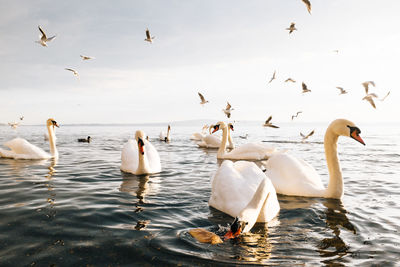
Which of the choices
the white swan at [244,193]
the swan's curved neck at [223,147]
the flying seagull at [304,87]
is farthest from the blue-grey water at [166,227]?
the flying seagull at [304,87]

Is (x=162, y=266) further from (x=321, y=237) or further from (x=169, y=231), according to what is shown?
(x=321, y=237)

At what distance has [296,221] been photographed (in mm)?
5664

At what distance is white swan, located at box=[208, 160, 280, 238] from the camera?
4797 mm

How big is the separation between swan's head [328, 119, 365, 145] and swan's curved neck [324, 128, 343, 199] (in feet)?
0.56

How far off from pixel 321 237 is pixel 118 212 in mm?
3745

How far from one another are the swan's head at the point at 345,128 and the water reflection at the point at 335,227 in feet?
5.24

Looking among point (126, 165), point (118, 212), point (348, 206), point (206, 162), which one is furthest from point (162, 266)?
point (206, 162)

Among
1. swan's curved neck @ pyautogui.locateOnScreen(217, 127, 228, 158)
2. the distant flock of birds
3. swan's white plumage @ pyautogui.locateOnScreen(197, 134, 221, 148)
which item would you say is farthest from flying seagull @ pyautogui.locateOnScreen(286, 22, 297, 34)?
swan's white plumage @ pyautogui.locateOnScreen(197, 134, 221, 148)

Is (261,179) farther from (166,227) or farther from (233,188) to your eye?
(166,227)

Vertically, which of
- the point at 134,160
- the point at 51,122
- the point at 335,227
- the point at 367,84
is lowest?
the point at 335,227

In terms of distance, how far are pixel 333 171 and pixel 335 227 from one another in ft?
6.71

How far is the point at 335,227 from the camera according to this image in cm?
546

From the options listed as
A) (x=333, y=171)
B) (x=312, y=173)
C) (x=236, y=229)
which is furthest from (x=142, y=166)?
(x=236, y=229)

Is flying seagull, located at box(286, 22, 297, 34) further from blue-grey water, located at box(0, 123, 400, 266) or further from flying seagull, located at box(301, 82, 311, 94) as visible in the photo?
blue-grey water, located at box(0, 123, 400, 266)
